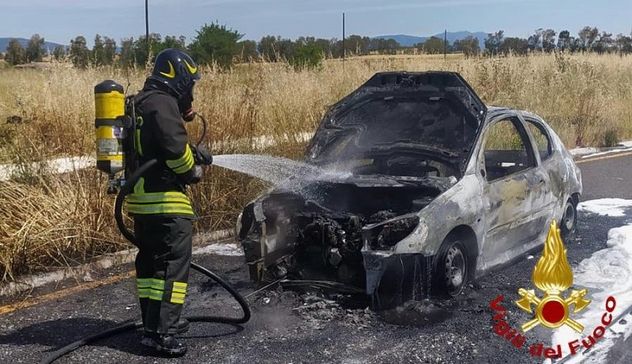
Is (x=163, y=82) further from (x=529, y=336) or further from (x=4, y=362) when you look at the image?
(x=529, y=336)

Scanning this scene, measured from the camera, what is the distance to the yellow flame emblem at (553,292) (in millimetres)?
4723

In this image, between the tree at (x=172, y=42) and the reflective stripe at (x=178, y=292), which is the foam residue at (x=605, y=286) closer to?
the reflective stripe at (x=178, y=292)

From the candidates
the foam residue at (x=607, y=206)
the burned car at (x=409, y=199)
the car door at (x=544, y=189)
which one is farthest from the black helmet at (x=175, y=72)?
the foam residue at (x=607, y=206)

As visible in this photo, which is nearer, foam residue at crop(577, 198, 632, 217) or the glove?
the glove

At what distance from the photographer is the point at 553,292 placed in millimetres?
4934

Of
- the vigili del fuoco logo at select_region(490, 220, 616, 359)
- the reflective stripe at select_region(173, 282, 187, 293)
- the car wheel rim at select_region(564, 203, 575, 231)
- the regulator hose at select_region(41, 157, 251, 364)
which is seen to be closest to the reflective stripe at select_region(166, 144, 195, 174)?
the regulator hose at select_region(41, 157, 251, 364)

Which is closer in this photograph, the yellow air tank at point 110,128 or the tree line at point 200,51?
the yellow air tank at point 110,128

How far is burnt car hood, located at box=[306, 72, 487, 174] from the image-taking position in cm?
604

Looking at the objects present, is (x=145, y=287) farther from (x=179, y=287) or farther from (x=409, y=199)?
(x=409, y=199)

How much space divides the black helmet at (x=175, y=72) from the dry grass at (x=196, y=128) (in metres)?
2.22

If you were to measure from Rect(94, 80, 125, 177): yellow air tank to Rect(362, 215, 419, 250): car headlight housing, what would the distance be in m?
1.78

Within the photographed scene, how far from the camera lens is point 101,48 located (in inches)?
588

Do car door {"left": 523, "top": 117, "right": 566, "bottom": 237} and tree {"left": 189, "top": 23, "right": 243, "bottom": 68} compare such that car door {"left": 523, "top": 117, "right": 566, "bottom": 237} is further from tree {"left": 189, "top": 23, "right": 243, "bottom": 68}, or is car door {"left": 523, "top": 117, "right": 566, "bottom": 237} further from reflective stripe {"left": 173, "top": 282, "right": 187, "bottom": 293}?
tree {"left": 189, "top": 23, "right": 243, "bottom": 68}

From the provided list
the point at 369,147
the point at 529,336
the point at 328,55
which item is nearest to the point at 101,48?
the point at 328,55
